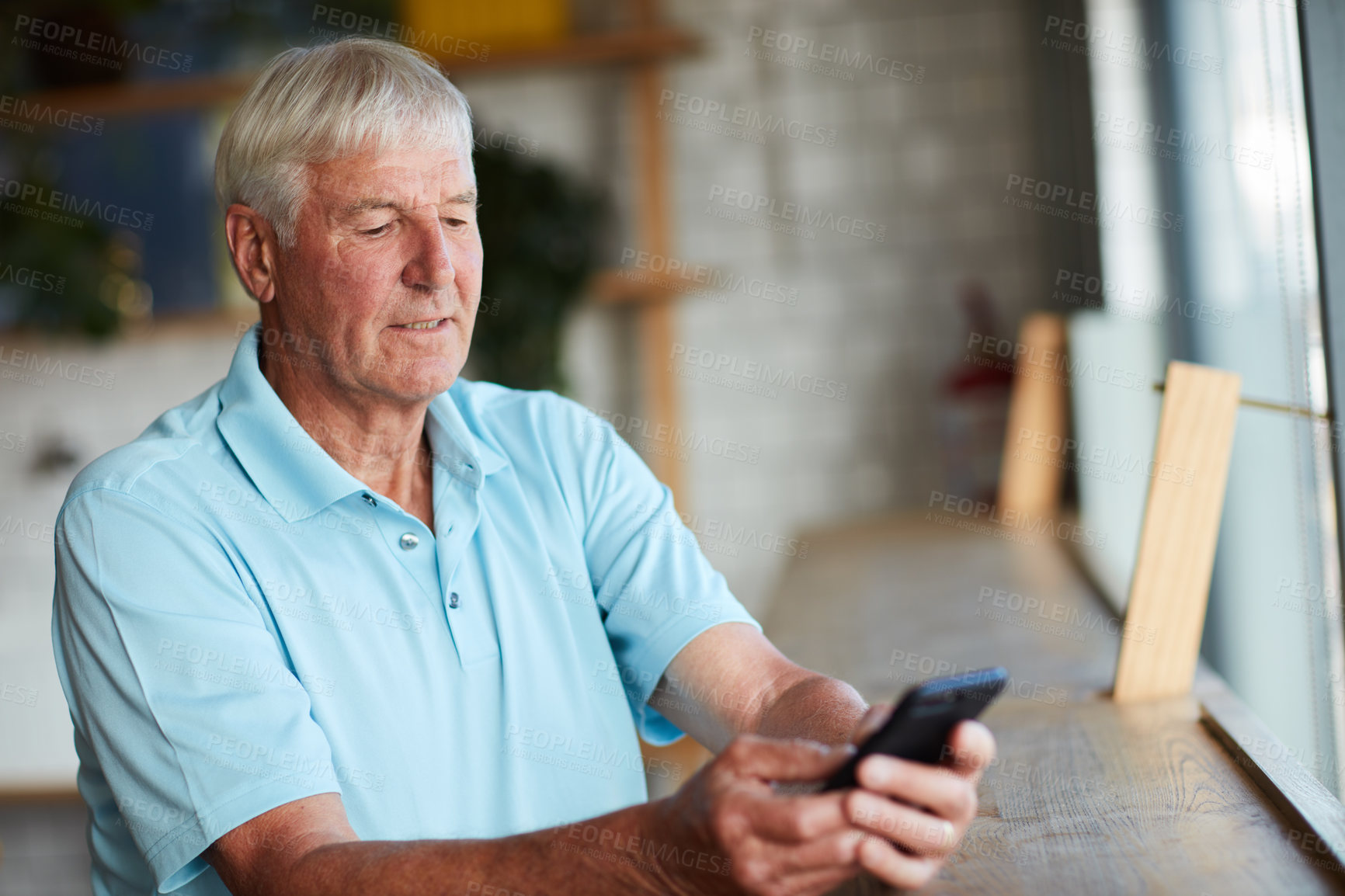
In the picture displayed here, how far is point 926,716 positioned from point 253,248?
2.71 feet

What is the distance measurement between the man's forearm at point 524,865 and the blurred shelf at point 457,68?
2717 millimetres

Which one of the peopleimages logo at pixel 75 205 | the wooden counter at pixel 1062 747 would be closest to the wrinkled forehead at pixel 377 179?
the wooden counter at pixel 1062 747

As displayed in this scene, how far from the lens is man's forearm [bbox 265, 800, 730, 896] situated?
0.74 metres

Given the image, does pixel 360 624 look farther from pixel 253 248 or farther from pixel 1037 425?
pixel 1037 425

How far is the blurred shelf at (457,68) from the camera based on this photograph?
10.3 feet

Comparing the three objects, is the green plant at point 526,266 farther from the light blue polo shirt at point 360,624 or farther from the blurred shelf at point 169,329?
the light blue polo shirt at point 360,624

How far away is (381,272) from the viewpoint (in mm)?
1085

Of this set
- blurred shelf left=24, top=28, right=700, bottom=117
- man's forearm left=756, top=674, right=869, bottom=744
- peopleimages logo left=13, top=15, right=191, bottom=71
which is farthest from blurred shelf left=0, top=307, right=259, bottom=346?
man's forearm left=756, top=674, right=869, bottom=744

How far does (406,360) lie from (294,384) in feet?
0.43

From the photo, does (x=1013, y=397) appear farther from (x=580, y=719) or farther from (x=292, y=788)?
(x=292, y=788)

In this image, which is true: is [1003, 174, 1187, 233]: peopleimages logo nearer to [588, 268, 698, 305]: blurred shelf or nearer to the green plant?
[588, 268, 698, 305]: blurred shelf

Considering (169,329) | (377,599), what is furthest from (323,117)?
(169,329)

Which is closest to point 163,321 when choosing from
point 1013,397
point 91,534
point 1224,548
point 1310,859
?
point 1013,397

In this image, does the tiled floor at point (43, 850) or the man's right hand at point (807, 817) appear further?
the tiled floor at point (43, 850)
